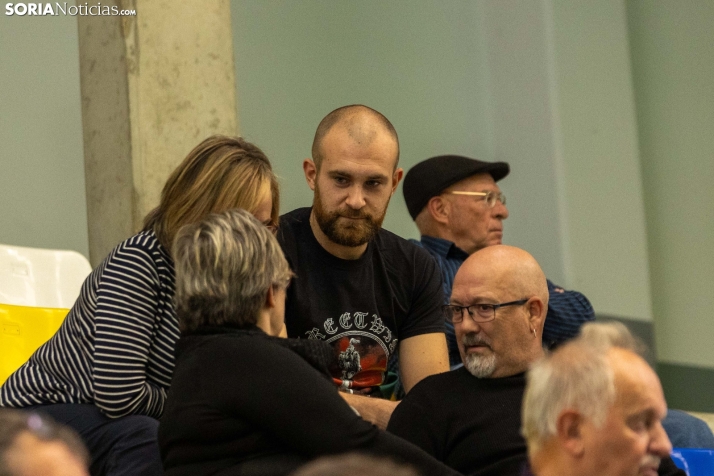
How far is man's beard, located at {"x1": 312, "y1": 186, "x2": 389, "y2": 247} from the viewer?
263cm

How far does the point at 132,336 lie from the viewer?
213 centimetres

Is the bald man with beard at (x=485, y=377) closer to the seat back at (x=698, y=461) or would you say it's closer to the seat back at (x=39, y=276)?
the seat back at (x=698, y=461)

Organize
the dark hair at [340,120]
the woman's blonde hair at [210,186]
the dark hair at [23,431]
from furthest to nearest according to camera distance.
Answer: the dark hair at [340,120] → the woman's blonde hair at [210,186] → the dark hair at [23,431]

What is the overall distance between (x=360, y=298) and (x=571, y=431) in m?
1.15

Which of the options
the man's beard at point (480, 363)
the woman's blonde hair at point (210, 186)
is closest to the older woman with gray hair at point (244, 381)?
the woman's blonde hair at point (210, 186)

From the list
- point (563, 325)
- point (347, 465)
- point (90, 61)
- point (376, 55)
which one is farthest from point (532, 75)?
point (347, 465)

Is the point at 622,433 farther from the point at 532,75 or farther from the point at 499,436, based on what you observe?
the point at 532,75

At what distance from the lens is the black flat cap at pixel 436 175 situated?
3857 mm

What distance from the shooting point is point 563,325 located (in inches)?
137

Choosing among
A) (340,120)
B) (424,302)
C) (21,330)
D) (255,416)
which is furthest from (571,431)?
(21,330)

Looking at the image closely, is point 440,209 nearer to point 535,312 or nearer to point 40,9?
point 535,312

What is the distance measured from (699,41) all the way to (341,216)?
280 cm

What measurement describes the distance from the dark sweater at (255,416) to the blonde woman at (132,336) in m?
0.41

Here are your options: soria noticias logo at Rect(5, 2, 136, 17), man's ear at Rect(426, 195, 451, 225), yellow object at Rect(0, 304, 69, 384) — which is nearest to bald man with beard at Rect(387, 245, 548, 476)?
yellow object at Rect(0, 304, 69, 384)
